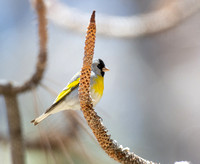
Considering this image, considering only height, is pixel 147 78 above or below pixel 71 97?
above

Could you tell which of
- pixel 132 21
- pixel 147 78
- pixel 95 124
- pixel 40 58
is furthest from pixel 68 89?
pixel 147 78

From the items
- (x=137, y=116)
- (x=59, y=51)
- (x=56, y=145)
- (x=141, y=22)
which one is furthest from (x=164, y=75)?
(x=56, y=145)

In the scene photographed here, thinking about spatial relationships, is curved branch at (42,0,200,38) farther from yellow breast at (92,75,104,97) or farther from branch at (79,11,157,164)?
branch at (79,11,157,164)

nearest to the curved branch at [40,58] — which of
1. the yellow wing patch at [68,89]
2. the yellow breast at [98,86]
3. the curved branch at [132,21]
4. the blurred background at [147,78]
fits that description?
the yellow wing patch at [68,89]

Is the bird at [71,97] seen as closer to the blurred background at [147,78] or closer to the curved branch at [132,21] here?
the curved branch at [132,21]

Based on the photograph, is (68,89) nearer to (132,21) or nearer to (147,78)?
(132,21)
